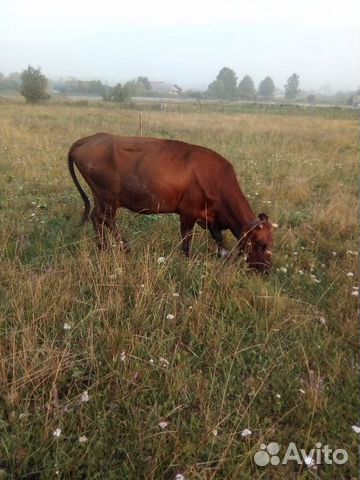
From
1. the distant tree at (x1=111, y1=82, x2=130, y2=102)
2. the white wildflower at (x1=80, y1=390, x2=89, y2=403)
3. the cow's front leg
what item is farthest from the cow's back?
the distant tree at (x1=111, y1=82, x2=130, y2=102)

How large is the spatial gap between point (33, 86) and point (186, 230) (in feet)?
131

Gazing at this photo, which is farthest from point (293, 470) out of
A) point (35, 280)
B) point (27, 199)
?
point (27, 199)

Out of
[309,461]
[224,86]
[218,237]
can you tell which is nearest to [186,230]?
[218,237]

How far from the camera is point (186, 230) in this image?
488cm

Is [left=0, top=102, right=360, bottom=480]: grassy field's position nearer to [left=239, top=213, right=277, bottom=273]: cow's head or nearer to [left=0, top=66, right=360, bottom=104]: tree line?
[left=239, top=213, right=277, bottom=273]: cow's head

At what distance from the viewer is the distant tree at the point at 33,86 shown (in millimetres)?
38719

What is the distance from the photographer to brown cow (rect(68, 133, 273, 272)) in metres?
4.59

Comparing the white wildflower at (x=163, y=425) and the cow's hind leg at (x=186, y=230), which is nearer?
the white wildflower at (x=163, y=425)

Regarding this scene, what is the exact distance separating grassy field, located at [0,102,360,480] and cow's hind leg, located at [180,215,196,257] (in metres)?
0.24

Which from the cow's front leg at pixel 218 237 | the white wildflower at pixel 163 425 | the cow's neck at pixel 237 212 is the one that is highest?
the cow's neck at pixel 237 212

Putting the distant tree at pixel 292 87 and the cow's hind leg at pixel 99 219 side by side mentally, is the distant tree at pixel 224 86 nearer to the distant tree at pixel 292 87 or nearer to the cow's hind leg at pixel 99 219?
the distant tree at pixel 292 87

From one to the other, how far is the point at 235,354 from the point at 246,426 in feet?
1.94

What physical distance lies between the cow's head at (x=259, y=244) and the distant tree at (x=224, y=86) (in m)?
107

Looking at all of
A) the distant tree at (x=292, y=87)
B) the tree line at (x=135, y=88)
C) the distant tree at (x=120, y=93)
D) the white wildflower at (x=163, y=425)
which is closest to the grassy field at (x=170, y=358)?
the white wildflower at (x=163, y=425)
